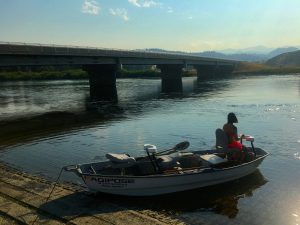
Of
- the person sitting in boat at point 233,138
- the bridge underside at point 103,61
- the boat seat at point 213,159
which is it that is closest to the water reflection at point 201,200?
the boat seat at point 213,159

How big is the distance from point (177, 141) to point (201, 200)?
11.2 meters

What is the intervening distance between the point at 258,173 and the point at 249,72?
469ft

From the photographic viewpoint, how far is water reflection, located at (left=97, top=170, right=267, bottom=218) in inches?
571

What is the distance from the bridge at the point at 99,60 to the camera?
49.3m

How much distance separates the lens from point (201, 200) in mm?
15492

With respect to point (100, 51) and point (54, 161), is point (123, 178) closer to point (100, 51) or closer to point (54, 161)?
point (54, 161)

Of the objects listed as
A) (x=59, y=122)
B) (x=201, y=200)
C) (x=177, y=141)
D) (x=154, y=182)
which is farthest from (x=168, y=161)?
(x=59, y=122)

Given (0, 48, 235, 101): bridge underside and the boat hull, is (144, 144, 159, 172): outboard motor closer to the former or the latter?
the boat hull

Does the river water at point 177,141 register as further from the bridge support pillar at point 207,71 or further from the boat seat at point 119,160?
the bridge support pillar at point 207,71

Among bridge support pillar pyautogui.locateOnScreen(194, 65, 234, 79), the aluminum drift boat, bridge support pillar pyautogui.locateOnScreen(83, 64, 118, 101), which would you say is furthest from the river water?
bridge support pillar pyautogui.locateOnScreen(194, 65, 234, 79)

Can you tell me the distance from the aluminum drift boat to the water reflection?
25 cm

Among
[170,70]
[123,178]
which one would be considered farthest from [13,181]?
[170,70]

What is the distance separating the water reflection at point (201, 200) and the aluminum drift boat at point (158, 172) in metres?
0.25

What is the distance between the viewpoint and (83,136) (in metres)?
29.9
